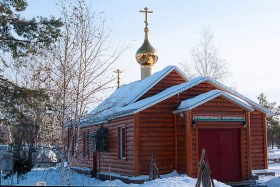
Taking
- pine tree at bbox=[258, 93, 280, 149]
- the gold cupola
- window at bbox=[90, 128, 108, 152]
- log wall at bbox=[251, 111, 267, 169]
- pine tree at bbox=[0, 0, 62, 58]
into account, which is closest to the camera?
pine tree at bbox=[0, 0, 62, 58]

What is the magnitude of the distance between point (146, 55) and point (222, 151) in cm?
909

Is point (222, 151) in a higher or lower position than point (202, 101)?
lower

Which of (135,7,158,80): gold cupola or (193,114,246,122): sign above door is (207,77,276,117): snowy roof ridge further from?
(135,7,158,80): gold cupola

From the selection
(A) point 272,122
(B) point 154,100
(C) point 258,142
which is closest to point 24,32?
(B) point 154,100

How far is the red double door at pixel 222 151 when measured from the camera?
16.9m

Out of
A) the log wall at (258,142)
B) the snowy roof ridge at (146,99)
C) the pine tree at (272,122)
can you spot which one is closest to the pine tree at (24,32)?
the snowy roof ridge at (146,99)

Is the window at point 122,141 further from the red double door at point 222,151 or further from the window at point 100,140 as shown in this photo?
the red double door at point 222,151

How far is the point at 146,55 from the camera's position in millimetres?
24469

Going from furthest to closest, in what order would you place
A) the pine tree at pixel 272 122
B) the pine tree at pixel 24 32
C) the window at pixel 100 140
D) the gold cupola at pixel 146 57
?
1. the pine tree at pixel 272 122
2. the gold cupola at pixel 146 57
3. the window at pixel 100 140
4. the pine tree at pixel 24 32

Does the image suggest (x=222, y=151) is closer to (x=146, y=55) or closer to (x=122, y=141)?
(x=122, y=141)

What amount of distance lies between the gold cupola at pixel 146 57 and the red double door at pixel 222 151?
8.22 meters

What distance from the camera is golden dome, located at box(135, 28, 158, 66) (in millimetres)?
24500

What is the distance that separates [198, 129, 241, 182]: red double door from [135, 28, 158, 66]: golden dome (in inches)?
340

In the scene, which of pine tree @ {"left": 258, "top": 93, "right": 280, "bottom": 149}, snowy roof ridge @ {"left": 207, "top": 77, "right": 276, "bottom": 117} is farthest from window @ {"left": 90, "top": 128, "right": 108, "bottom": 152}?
pine tree @ {"left": 258, "top": 93, "right": 280, "bottom": 149}
